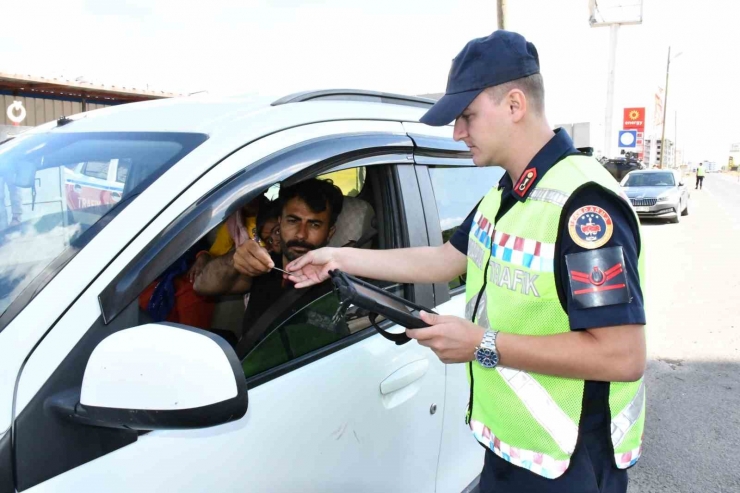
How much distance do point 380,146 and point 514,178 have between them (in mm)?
524

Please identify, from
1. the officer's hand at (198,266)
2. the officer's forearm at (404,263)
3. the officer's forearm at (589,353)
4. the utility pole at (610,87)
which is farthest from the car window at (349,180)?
the utility pole at (610,87)

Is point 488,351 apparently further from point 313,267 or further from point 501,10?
point 501,10

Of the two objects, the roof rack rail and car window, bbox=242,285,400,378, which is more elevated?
the roof rack rail

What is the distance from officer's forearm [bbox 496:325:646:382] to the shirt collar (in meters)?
0.36

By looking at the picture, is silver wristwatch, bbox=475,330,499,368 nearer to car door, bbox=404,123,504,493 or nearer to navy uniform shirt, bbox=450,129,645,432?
navy uniform shirt, bbox=450,129,645,432

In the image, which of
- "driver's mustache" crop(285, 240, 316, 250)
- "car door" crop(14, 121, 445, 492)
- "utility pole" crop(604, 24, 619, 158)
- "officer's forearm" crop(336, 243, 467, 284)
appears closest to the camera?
"car door" crop(14, 121, 445, 492)

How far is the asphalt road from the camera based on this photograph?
3422 millimetres

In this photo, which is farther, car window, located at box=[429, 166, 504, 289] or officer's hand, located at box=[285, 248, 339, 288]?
car window, located at box=[429, 166, 504, 289]

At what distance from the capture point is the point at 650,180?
55.0 feet

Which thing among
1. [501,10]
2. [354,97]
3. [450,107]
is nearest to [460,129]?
[450,107]

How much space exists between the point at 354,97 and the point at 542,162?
0.91 m

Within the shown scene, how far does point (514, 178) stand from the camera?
1.53 m

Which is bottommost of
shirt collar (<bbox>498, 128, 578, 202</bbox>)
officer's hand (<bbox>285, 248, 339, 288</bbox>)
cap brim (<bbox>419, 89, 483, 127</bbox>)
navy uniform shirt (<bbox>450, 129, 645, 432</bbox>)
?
officer's hand (<bbox>285, 248, 339, 288</bbox>)

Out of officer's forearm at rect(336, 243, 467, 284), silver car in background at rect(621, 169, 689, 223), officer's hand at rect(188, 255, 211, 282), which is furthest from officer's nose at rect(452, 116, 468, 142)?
silver car in background at rect(621, 169, 689, 223)
